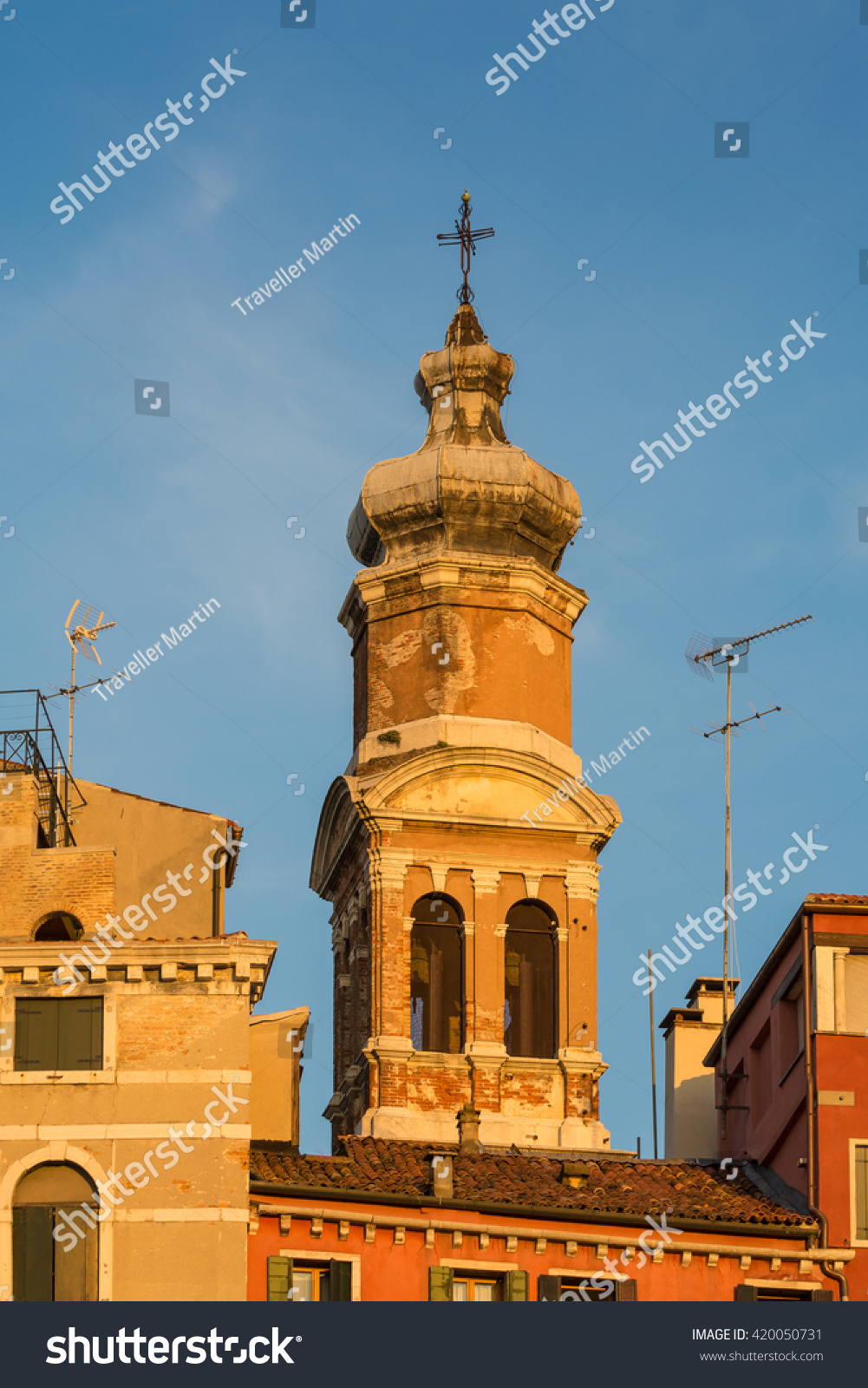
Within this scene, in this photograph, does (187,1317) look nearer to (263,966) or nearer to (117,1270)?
(117,1270)

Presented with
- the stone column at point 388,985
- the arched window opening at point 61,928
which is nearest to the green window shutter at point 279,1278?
the arched window opening at point 61,928

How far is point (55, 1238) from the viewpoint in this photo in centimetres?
4538

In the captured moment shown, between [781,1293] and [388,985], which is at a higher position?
[388,985]

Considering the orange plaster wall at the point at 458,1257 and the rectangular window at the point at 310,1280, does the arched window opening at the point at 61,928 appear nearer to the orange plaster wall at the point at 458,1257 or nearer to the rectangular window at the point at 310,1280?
the orange plaster wall at the point at 458,1257

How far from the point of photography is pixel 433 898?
62656mm

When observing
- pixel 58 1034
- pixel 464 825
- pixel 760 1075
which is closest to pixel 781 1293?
pixel 760 1075

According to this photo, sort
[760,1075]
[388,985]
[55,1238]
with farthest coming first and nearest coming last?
1. [388,985]
2. [760,1075]
3. [55,1238]

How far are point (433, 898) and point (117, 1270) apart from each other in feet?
61.1

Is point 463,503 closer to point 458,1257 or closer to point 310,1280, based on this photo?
point 458,1257

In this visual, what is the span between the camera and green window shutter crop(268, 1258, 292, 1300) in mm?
45750

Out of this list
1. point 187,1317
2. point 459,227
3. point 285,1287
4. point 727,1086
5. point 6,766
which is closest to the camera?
point 187,1317

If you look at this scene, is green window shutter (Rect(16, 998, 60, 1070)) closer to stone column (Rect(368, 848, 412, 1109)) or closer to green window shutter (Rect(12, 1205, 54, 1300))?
green window shutter (Rect(12, 1205, 54, 1300))

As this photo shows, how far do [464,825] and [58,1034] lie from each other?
17030 mm

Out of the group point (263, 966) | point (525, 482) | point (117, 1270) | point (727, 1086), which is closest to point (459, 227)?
point (525, 482)
